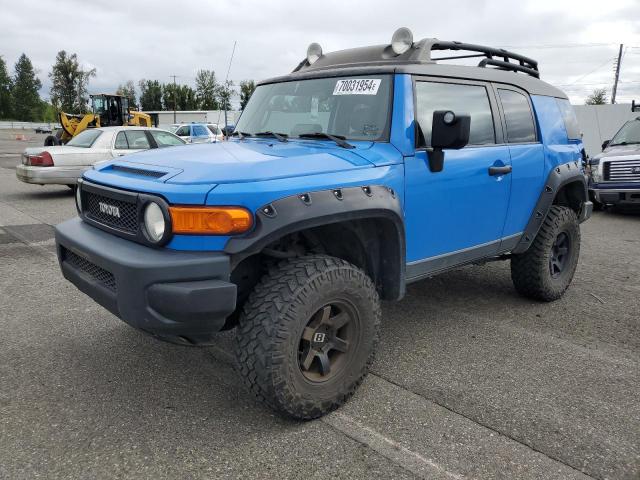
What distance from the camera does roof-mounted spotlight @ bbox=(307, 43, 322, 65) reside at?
14.3ft

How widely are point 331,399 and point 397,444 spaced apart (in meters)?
0.43

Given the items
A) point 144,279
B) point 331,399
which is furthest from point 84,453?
point 331,399

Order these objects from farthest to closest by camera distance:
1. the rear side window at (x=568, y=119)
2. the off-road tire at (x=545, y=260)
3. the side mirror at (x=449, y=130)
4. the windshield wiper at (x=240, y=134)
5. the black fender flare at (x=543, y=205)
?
the rear side window at (x=568, y=119) < the off-road tire at (x=545, y=260) < the black fender flare at (x=543, y=205) < the windshield wiper at (x=240, y=134) < the side mirror at (x=449, y=130)

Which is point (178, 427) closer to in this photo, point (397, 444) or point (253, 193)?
point (397, 444)

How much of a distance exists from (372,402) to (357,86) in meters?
2.01

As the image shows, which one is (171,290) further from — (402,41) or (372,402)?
(402,41)

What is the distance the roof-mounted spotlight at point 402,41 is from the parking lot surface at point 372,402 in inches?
82.7

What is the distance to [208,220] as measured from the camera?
2402 millimetres

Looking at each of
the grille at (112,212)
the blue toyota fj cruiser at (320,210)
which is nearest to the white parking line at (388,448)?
the blue toyota fj cruiser at (320,210)

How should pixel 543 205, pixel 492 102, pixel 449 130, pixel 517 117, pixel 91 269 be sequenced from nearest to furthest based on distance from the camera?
pixel 91 269 → pixel 449 130 → pixel 492 102 → pixel 517 117 → pixel 543 205

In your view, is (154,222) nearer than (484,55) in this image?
Yes

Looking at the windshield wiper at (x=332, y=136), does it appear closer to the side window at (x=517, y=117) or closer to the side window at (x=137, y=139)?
the side window at (x=517, y=117)

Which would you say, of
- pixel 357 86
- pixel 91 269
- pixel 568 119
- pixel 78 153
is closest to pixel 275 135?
pixel 357 86

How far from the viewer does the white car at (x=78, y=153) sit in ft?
34.9
